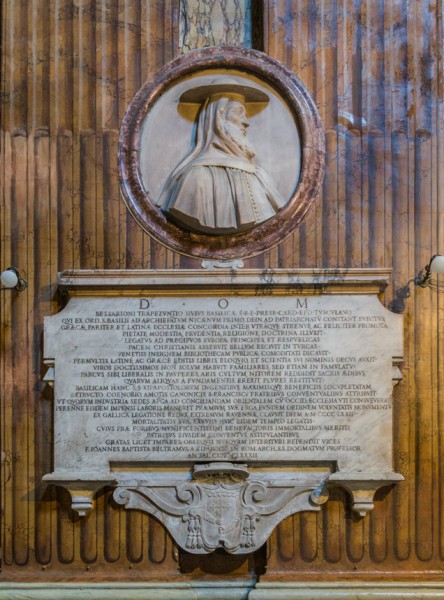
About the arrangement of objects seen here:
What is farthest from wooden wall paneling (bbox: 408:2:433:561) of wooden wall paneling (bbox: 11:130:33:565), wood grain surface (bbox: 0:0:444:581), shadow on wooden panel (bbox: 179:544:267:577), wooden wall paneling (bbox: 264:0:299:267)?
wooden wall paneling (bbox: 11:130:33:565)

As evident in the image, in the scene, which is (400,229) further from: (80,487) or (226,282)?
(80,487)

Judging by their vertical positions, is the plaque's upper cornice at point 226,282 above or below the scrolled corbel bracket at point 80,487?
above

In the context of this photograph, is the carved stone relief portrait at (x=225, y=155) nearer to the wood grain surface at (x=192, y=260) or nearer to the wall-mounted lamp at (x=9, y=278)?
the wood grain surface at (x=192, y=260)

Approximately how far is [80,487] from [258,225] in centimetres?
205

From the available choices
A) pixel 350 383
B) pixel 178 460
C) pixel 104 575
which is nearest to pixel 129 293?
pixel 178 460

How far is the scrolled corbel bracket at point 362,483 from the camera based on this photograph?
411 cm

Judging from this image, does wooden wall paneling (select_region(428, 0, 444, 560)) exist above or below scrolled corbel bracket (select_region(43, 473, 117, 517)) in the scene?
above

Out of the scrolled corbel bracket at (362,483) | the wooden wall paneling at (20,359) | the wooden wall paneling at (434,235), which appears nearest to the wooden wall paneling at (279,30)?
the wooden wall paneling at (434,235)

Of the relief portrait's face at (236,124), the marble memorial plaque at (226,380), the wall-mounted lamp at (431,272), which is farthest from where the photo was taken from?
the relief portrait's face at (236,124)

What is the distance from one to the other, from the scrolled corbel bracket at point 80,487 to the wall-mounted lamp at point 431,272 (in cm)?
239

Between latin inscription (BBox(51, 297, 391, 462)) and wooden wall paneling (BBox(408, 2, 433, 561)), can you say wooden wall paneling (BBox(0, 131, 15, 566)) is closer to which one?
latin inscription (BBox(51, 297, 391, 462))

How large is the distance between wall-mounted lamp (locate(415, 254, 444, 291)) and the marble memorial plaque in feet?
1.11

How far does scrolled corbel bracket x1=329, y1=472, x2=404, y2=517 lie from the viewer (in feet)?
13.5

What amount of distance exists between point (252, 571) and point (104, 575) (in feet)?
3.15
